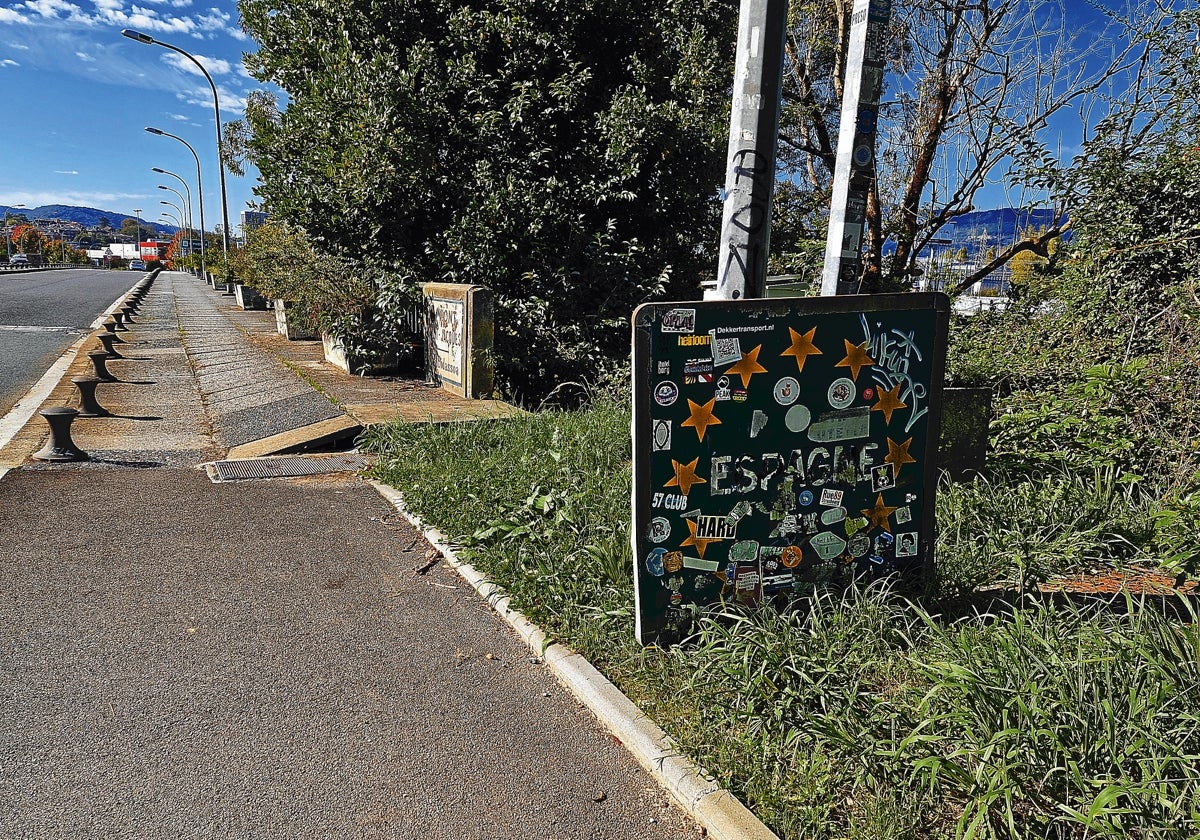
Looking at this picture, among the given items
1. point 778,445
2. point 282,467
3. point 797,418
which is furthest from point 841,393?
point 282,467

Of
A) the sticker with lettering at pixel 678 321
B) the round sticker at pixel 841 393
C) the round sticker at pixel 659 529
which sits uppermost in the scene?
the sticker with lettering at pixel 678 321

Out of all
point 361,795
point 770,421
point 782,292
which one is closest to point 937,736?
point 770,421

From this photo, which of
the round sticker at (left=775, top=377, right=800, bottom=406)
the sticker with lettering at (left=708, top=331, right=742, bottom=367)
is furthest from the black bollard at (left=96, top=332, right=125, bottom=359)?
the round sticker at (left=775, top=377, right=800, bottom=406)

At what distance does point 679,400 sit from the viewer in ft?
11.4

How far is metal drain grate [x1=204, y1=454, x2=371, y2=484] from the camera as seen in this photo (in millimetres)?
6797

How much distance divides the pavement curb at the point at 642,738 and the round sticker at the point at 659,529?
2.09 ft

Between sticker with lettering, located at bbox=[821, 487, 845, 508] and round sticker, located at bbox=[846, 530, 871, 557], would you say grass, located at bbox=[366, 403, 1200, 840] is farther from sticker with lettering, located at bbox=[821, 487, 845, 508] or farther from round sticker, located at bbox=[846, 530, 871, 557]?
sticker with lettering, located at bbox=[821, 487, 845, 508]

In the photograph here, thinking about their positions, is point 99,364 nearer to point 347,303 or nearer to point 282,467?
point 347,303

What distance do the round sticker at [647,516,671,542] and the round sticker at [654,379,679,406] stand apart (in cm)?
50

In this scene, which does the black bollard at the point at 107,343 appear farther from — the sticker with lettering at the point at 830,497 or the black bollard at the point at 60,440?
the sticker with lettering at the point at 830,497

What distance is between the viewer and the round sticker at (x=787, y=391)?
11.9 feet

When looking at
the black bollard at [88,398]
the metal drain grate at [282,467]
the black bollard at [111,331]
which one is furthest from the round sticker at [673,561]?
the black bollard at [111,331]

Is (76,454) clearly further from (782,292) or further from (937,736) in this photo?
(937,736)

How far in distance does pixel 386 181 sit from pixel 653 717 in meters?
9.25
